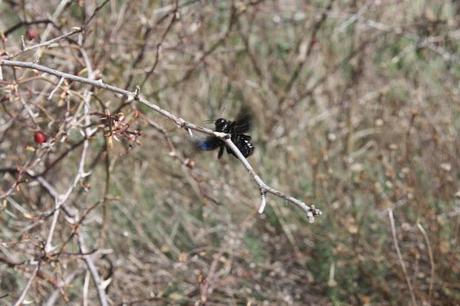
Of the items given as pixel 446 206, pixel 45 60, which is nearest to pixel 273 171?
pixel 446 206

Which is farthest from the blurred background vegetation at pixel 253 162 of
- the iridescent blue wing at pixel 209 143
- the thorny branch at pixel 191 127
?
the thorny branch at pixel 191 127

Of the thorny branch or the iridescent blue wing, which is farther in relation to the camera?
the iridescent blue wing

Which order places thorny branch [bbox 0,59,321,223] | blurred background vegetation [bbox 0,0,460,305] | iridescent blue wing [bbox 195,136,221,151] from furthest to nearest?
1. blurred background vegetation [bbox 0,0,460,305]
2. iridescent blue wing [bbox 195,136,221,151]
3. thorny branch [bbox 0,59,321,223]

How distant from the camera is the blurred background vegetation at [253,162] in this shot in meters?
3.12

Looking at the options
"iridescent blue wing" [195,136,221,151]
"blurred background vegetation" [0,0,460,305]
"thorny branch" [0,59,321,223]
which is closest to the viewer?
"thorny branch" [0,59,321,223]

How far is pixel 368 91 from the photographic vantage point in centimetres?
445

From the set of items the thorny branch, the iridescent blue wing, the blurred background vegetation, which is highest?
the blurred background vegetation

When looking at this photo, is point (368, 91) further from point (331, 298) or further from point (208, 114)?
point (331, 298)

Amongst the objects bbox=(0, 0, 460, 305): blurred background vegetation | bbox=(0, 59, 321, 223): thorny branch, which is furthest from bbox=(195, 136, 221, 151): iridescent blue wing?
bbox=(0, 59, 321, 223): thorny branch

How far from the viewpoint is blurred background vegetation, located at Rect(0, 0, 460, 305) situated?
10.2 feet

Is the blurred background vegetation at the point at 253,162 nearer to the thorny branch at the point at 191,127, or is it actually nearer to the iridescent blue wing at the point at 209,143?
A: the iridescent blue wing at the point at 209,143

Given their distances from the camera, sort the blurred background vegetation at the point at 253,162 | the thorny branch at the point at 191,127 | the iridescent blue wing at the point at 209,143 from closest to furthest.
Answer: the thorny branch at the point at 191,127
the iridescent blue wing at the point at 209,143
the blurred background vegetation at the point at 253,162

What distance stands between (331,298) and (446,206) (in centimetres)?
64

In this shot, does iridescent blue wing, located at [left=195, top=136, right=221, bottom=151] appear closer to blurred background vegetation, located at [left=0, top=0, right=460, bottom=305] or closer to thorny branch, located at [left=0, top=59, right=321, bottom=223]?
blurred background vegetation, located at [left=0, top=0, right=460, bottom=305]
